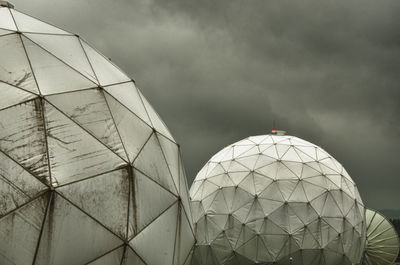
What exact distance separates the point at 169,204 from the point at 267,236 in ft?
45.9

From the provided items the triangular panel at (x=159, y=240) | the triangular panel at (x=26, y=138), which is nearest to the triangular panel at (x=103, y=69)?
the triangular panel at (x=26, y=138)

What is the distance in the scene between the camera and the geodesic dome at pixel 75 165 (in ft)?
29.0

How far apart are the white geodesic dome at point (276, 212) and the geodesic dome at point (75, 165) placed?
40.5 ft

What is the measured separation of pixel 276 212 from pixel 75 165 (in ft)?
54.8

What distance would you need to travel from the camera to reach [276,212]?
962 inches

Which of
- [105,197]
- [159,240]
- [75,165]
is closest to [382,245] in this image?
[159,240]

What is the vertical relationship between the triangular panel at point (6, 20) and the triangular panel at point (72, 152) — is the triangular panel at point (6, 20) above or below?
above

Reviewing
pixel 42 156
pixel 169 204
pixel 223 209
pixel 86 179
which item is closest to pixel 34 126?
pixel 42 156

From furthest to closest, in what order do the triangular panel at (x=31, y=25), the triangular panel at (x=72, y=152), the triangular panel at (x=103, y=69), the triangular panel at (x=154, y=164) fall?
1. the triangular panel at (x=103, y=69)
2. the triangular panel at (x=31, y=25)
3. the triangular panel at (x=154, y=164)
4. the triangular panel at (x=72, y=152)

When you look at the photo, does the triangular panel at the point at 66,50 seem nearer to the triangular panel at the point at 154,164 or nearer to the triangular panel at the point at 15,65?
the triangular panel at the point at 15,65

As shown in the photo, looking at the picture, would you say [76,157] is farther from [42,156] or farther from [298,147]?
[298,147]

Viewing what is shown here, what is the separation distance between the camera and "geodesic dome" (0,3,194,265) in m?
8.85

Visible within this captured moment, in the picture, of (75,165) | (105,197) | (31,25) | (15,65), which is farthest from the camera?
(31,25)

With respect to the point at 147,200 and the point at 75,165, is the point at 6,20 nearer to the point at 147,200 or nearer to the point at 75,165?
the point at 75,165
